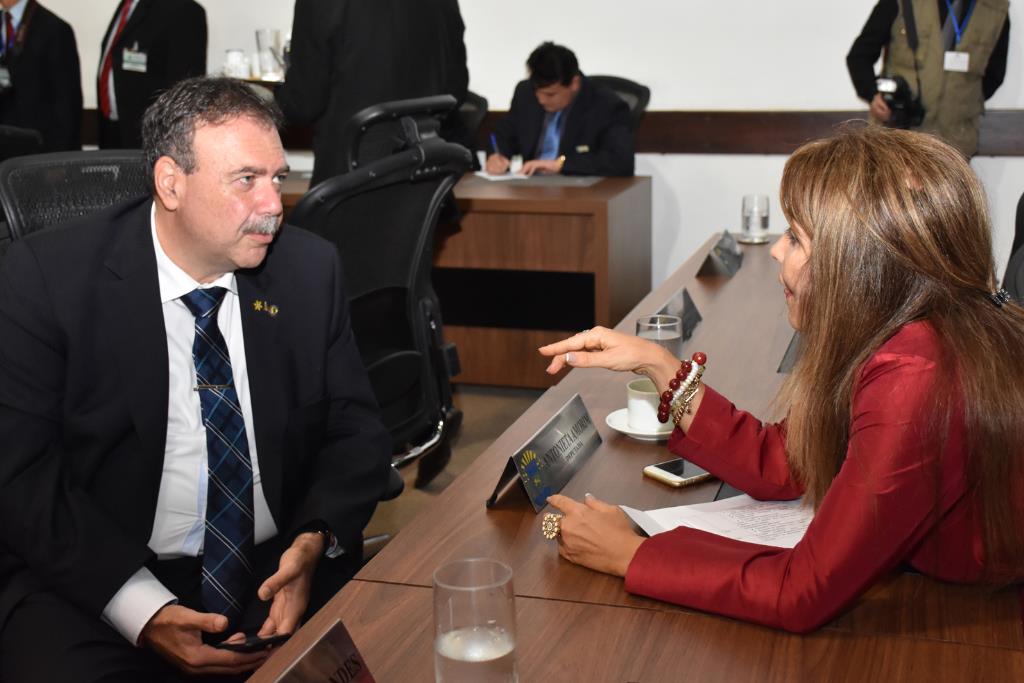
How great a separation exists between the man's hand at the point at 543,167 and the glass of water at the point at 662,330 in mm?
2901

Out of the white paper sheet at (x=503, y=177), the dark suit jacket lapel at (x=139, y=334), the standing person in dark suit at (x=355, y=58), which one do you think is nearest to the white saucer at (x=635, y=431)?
the dark suit jacket lapel at (x=139, y=334)

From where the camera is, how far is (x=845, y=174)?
1.24 metres

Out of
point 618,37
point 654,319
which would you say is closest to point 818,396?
point 654,319

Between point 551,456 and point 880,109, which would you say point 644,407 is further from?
point 880,109

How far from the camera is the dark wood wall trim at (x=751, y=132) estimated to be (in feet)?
16.9

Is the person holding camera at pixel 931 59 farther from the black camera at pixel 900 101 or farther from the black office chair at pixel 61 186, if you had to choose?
the black office chair at pixel 61 186

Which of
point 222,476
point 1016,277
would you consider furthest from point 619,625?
point 1016,277

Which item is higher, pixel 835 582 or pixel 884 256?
pixel 884 256

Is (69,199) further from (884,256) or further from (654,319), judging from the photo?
(884,256)

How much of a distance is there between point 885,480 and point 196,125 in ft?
3.74

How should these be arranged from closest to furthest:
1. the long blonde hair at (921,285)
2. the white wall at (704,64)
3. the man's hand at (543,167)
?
the long blonde hair at (921,285) → the man's hand at (543,167) → the white wall at (704,64)

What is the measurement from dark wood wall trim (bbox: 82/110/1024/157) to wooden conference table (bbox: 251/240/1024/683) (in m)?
4.22

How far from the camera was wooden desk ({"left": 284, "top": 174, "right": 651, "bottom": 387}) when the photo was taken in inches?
165

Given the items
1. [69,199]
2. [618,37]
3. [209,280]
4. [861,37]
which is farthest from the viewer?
[618,37]
